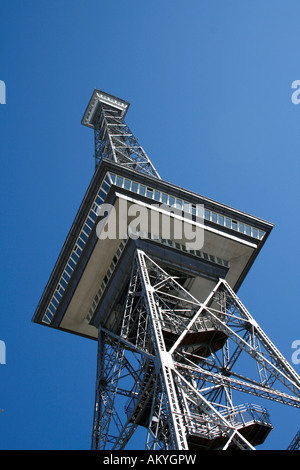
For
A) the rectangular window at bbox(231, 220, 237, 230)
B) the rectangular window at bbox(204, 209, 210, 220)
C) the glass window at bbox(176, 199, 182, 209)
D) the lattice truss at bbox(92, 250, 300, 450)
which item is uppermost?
the rectangular window at bbox(231, 220, 237, 230)

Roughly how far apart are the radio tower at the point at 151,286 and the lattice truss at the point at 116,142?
8.83 meters

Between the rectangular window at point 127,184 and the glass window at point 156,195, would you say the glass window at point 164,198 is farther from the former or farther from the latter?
the rectangular window at point 127,184

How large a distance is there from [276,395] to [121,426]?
10.1 m

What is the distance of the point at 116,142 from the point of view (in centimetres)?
7206

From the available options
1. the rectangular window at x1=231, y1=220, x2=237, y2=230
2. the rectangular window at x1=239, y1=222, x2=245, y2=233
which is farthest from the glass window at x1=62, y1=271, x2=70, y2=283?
the rectangular window at x1=239, y1=222, x2=245, y2=233

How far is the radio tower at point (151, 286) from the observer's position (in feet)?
151

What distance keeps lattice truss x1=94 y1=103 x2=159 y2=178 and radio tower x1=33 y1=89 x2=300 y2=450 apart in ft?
29.0

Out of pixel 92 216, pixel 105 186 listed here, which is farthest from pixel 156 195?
pixel 92 216

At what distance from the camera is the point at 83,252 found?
5425 centimetres

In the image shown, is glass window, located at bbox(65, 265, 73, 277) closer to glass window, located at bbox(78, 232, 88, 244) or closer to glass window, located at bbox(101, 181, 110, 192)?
glass window, located at bbox(78, 232, 88, 244)

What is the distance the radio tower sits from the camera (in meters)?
45.9

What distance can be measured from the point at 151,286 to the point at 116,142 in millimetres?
26943

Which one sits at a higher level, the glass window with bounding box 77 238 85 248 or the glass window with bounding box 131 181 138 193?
the glass window with bounding box 131 181 138 193

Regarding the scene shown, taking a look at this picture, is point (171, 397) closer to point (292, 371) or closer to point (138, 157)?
point (292, 371)
